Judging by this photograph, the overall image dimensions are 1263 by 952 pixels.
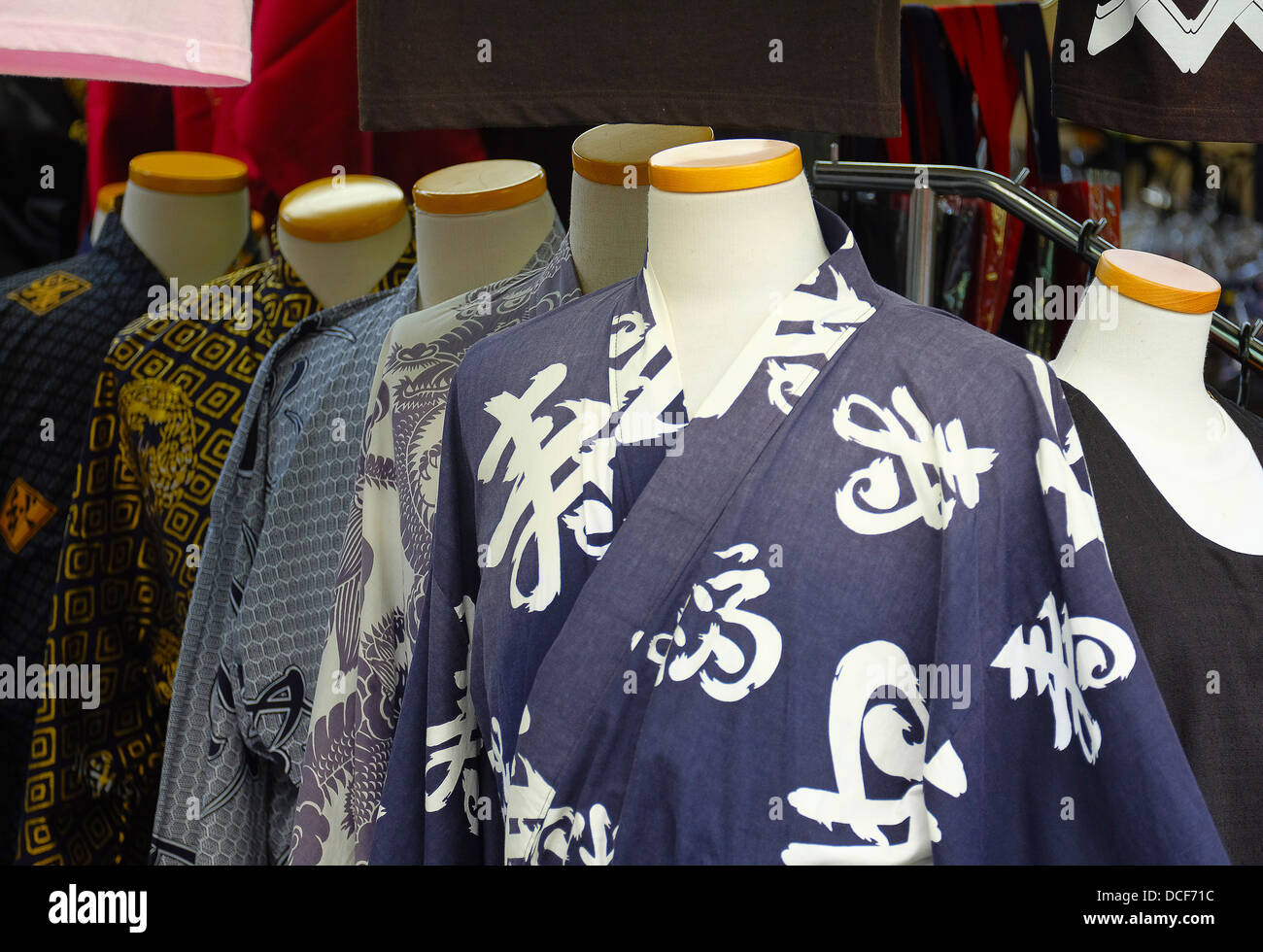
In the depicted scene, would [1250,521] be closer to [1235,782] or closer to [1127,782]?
[1235,782]

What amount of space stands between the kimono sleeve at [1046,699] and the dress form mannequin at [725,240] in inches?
8.3

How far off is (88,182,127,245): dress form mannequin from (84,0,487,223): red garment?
139 millimetres

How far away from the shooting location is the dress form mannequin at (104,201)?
1.85 metres

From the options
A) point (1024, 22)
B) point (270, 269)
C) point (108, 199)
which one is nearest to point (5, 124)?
point (108, 199)

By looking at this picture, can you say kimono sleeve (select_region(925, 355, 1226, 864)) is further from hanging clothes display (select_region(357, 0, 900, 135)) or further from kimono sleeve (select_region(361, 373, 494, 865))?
kimono sleeve (select_region(361, 373, 494, 865))

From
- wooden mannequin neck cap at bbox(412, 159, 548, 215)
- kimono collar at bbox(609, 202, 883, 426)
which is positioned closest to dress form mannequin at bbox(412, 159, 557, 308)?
wooden mannequin neck cap at bbox(412, 159, 548, 215)

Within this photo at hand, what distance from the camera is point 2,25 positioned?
0.73m

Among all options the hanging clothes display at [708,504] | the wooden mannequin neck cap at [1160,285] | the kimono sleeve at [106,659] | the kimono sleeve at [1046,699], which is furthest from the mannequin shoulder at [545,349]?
the kimono sleeve at [106,659]

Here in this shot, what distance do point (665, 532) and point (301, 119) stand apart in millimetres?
1089

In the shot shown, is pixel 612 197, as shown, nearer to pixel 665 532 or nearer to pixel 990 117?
pixel 665 532

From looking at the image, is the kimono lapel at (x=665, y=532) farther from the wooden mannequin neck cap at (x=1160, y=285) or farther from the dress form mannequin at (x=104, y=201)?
the dress form mannequin at (x=104, y=201)

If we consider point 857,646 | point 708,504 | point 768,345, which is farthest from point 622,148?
point 857,646

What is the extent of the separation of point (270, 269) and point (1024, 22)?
1.12 meters

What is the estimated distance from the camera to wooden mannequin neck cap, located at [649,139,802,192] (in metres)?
0.92
